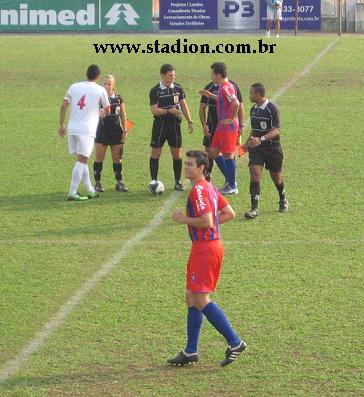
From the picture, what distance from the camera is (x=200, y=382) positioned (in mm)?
9391

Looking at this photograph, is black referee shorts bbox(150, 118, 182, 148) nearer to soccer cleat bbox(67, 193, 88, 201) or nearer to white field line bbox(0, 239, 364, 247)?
soccer cleat bbox(67, 193, 88, 201)

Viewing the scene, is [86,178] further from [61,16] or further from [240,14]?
[61,16]

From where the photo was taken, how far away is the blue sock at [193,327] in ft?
31.6

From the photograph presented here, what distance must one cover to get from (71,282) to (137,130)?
10.6 m

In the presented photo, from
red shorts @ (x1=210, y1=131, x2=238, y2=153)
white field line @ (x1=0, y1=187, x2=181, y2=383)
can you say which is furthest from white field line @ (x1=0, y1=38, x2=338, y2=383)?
red shorts @ (x1=210, y1=131, x2=238, y2=153)

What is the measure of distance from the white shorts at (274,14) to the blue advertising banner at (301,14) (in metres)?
0.71

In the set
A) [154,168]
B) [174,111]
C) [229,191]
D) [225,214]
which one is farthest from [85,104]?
[225,214]

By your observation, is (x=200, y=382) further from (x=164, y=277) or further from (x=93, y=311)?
(x=164, y=277)

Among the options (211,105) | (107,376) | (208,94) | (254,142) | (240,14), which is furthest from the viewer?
(240,14)

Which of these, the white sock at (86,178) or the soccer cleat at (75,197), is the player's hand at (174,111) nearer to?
the white sock at (86,178)

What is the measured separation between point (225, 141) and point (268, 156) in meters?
1.35

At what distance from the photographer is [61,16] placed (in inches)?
1651

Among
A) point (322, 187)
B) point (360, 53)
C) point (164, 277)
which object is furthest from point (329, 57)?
point (164, 277)

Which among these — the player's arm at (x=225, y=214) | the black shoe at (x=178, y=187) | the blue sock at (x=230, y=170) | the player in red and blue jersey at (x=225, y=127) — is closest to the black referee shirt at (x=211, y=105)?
the player in red and blue jersey at (x=225, y=127)
